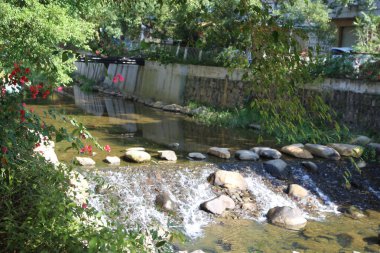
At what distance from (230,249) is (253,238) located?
58cm

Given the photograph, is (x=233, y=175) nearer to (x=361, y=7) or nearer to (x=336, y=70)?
(x=336, y=70)

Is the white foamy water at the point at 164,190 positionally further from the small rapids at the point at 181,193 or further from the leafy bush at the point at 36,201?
the leafy bush at the point at 36,201

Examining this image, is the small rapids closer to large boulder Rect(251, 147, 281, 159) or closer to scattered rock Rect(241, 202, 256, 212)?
scattered rock Rect(241, 202, 256, 212)

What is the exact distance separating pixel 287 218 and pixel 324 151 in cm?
340

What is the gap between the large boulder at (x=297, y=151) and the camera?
10992 millimetres

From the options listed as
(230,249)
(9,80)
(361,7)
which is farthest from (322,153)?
(361,7)

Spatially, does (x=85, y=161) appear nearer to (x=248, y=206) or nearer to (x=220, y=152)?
(x=220, y=152)

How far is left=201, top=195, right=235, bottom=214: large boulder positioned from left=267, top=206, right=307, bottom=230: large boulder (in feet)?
2.26

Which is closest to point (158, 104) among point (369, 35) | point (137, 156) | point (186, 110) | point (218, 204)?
point (186, 110)

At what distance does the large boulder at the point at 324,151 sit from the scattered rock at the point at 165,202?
13.6 feet

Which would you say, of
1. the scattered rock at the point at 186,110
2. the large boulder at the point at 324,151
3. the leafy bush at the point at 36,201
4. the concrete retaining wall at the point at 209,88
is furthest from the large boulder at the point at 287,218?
the scattered rock at the point at 186,110

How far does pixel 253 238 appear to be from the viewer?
7.52 metres

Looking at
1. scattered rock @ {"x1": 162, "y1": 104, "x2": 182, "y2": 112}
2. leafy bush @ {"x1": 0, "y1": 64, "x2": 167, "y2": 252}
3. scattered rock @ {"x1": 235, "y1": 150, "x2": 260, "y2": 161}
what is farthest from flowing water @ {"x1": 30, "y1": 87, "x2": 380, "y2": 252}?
scattered rock @ {"x1": 162, "y1": 104, "x2": 182, "y2": 112}

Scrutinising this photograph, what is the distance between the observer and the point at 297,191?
30.8 feet
